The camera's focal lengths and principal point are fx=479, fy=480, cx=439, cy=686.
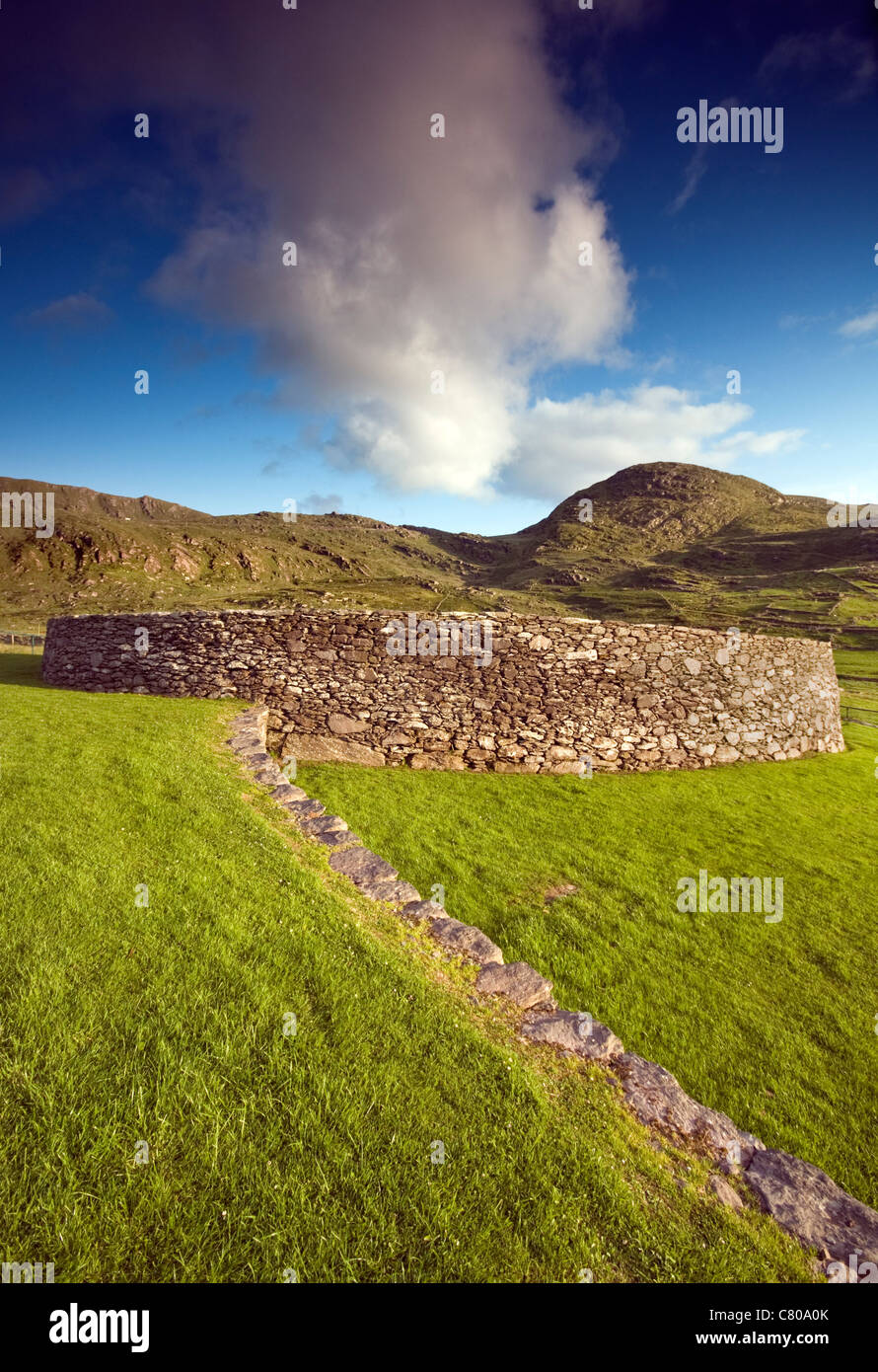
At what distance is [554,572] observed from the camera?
561 feet

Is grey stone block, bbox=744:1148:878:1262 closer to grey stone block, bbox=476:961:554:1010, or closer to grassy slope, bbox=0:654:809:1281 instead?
grassy slope, bbox=0:654:809:1281

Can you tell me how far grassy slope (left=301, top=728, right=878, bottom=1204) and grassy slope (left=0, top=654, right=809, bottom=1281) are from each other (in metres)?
2.01

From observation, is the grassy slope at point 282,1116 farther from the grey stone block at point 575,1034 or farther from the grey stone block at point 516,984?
the grey stone block at point 516,984

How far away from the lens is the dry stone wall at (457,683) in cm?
1373

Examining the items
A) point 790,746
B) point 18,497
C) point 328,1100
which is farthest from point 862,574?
point 18,497

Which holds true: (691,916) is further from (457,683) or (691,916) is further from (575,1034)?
(457,683)

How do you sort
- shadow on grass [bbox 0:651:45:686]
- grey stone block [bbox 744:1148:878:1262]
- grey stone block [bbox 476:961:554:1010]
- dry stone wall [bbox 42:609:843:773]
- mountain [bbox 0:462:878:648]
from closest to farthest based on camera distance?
grey stone block [bbox 744:1148:878:1262]
grey stone block [bbox 476:961:554:1010]
dry stone wall [bbox 42:609:843:773]
shadow on grass [bbox 0:651:45:686]
mountain [bbox 0:462:878:648]

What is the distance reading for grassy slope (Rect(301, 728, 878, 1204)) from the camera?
523 cm

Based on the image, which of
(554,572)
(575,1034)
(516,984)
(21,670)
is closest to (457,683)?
(516,984)

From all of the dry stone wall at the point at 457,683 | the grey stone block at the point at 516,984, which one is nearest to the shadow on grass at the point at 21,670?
the dry stone wall at the point at 457,683

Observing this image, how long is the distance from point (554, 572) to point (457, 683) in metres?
167

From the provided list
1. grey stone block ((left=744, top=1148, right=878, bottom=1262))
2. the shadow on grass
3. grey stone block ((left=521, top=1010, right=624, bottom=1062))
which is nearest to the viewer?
grey stone block ((left=744, top=1148, right=878, bottom=1262))

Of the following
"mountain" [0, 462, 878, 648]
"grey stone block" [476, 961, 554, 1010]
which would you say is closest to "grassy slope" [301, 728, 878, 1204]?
"grey stone block" [476, 961, 554, 1010]


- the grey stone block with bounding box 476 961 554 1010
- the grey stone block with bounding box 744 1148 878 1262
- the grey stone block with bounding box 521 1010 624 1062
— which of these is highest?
the grey stone block with bounding box 476 961 554 1010
